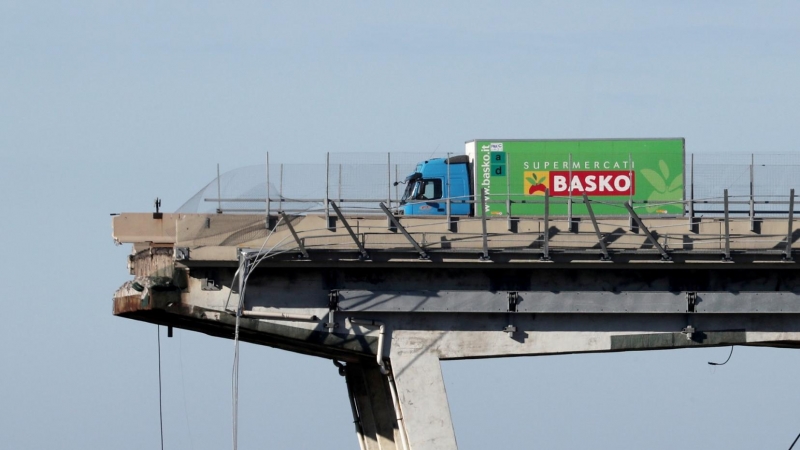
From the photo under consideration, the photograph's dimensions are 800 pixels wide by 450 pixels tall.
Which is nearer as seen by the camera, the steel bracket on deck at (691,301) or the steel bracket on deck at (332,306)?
the steel bracket on deck at (332,306)

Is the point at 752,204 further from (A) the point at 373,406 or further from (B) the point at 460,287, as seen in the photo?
(A) the point at 373,406

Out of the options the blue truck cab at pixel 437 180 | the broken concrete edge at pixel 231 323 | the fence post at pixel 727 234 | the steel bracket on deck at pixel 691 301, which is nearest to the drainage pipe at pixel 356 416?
the blue truck cab at pixel 437 180

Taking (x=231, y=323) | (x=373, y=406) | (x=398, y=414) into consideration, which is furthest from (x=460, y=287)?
(x=373, y=406)

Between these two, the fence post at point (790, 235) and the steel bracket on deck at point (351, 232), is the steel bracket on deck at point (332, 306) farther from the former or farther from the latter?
the fence post at point (790, 235)

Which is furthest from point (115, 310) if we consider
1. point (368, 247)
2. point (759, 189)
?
point (759, 189)

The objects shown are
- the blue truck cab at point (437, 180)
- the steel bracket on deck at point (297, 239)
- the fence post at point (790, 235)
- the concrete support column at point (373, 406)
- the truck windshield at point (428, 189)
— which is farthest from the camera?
the truck windshield at point (428, 189)

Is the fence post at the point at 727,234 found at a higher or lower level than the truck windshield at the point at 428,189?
lower

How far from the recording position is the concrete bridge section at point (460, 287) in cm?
3834

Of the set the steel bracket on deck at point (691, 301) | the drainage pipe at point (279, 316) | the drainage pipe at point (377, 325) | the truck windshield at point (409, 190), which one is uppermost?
the truck windshield at point (409, 190)

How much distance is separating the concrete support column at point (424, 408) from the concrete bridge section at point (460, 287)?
1.4 inches

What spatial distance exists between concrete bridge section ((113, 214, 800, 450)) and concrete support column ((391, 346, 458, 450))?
0.12ft

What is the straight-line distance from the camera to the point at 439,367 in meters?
39.4

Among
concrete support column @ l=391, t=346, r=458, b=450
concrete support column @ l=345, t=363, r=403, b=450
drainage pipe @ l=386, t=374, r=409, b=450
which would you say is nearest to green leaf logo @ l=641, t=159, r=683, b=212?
concrete support column @ l=345, t=363, r=403, b=450

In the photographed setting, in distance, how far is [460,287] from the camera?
129ft
